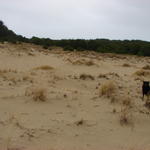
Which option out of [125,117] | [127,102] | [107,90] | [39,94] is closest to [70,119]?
[125,117]

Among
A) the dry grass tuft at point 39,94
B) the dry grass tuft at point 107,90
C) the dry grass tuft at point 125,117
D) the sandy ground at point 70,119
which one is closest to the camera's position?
the sandy ground at point 70,119

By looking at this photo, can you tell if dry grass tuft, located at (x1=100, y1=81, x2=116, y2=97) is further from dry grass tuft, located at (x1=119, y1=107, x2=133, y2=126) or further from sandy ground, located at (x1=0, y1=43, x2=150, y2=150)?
dry grass tuft, located at (x1=119, y1=107, x2=133, y2=126)

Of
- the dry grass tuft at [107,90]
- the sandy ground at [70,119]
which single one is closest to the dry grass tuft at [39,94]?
the sandy ground at [70,119]

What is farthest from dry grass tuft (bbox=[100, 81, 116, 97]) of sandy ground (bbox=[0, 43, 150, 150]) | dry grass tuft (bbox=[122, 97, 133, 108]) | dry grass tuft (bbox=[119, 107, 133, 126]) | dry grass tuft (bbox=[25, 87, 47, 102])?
dry grass tuft (bbox=[119, 107, 133, 126])

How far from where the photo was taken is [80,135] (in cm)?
838

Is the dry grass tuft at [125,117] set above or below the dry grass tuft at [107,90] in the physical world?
below

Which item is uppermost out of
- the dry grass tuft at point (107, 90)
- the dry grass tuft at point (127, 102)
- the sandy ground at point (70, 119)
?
the dry grass tuft at point (107, 90)

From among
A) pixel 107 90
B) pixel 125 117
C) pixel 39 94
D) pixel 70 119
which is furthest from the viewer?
pixel 107 90

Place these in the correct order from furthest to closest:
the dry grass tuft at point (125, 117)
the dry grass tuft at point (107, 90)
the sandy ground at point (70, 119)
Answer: the dry grass tuft at point (107, 90) → the dry grass tuft at point (125, 117) → the sandy ground at point (70, 119)

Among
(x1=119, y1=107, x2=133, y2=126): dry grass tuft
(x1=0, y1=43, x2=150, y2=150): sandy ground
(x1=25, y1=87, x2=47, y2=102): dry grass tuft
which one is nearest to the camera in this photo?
(x1=0, y1=43, x2=150, y2=150): sandy ground

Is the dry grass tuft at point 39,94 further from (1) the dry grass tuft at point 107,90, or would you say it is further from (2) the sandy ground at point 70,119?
(1) the dry grass tuft at point 107,90

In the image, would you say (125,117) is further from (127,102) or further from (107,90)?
(107,90)

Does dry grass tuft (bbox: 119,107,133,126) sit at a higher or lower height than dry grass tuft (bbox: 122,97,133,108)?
lower

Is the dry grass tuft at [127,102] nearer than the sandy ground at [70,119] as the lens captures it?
No
